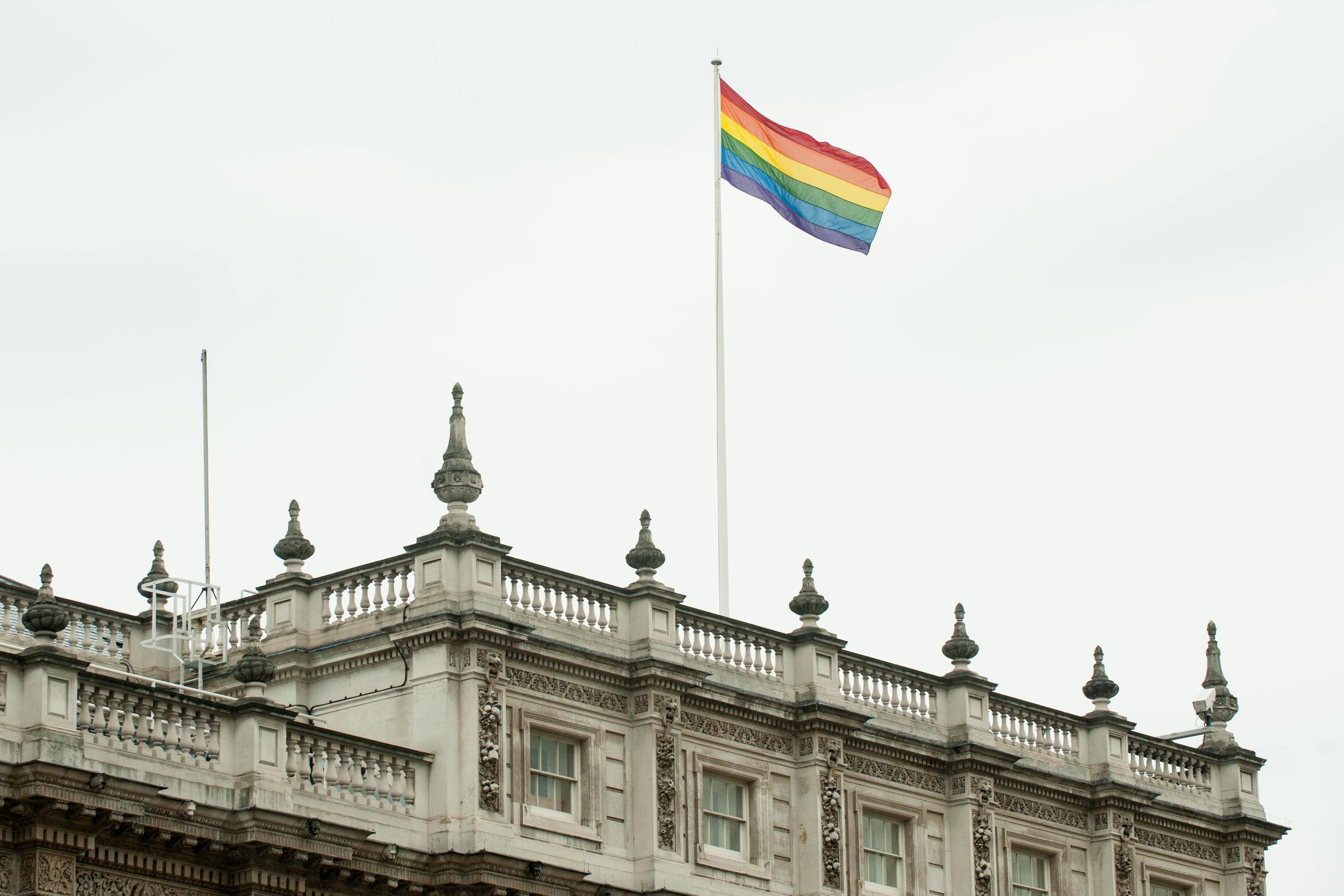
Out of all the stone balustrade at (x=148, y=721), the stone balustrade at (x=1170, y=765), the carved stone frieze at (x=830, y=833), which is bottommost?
the stone balustrade at (x=148, y=721)

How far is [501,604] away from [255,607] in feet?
13.5

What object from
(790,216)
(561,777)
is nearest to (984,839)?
(561,777)

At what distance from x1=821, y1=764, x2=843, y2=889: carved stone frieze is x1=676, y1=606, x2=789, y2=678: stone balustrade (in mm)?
1863

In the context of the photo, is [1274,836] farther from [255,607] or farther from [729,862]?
[255,607]

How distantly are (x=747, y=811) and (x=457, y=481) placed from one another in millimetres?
6810

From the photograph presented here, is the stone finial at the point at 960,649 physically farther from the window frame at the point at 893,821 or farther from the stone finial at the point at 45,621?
the stone finial at the point at 45,621

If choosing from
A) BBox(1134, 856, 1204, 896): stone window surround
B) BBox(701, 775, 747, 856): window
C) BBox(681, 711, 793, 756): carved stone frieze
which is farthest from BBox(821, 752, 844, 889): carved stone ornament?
BBox(1134, 856, 1204, 896): stone window surround

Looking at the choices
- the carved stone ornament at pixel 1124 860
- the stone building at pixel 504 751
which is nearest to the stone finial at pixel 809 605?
the stone building at pixel 504 751

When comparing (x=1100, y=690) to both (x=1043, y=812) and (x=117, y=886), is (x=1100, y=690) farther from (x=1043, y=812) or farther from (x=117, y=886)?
(x=117, y=886)

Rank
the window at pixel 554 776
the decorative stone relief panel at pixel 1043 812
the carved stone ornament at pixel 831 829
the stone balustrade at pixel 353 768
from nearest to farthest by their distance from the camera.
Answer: the stone balustrade at pixel 353 768, the window at pixel 554 776, the carved stone ornament at pixel 831 829, the decorative stone relief panel at pixel 1043 812

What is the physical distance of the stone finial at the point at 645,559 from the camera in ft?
132

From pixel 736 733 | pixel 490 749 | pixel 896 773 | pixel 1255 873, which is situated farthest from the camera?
pixel 1255 873

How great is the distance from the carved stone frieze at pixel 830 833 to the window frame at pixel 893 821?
9.7 inches

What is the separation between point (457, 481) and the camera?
38.5 metres
